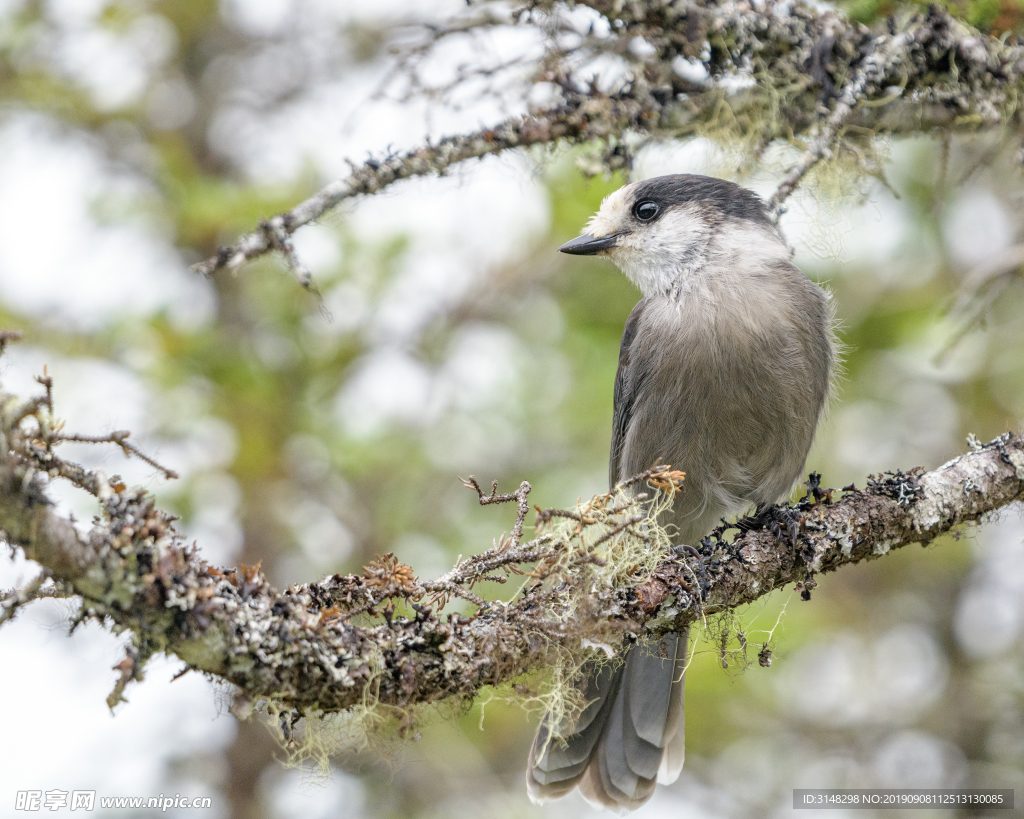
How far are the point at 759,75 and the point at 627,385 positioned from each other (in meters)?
1.19

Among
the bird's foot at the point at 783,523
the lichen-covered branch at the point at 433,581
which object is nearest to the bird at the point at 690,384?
the bird's foot at the point at 783,523

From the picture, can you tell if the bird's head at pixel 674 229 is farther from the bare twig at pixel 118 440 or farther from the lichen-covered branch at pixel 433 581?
the bare twig at pixel 118 440

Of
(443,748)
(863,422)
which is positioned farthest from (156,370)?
(863,422)

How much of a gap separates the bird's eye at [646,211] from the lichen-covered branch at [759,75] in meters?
0.49

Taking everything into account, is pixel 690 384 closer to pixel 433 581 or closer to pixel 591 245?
pixel 591 245

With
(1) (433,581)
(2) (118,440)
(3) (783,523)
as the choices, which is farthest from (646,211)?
(2) (118,440)

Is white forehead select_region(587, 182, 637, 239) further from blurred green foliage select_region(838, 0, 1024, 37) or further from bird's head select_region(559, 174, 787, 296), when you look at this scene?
blurred green foliage select_region(838, 0, 1024, 37)

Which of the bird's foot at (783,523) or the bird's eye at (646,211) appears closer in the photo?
the bird's foot at (783,523)

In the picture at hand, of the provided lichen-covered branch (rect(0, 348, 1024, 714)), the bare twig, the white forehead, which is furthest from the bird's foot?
the bare twig

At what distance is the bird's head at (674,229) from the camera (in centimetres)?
340

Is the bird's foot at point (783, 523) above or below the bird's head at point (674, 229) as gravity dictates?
below

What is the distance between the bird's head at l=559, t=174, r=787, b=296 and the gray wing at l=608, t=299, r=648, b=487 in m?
0.14

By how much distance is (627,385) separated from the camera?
3.54m

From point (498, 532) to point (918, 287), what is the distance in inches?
108
